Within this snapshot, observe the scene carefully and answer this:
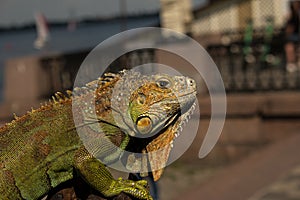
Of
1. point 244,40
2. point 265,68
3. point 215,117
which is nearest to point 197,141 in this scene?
point 265,68

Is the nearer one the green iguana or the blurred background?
the green iguana

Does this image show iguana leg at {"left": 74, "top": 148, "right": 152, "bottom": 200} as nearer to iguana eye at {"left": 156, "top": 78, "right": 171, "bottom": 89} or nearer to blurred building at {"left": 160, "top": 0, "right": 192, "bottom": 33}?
iguana eye at {"left": 156, "top": 78, "right": 171, "bottom": 89}

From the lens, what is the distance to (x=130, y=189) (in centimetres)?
207

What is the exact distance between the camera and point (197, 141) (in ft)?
34.9

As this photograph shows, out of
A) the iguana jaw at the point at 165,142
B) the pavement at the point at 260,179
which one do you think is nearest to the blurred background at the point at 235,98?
the pavement at the point at 260,179

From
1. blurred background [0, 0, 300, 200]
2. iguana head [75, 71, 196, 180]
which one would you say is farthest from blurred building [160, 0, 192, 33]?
iguana head [75, 71, 196, 180]

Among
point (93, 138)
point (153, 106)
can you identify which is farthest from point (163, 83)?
point (93, 138)

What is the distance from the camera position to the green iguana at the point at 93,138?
2.04m

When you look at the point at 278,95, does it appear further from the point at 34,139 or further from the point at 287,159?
the point at 34,139

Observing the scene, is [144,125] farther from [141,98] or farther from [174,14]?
[174,14]

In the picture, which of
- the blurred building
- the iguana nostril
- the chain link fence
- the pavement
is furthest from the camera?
the blurred building

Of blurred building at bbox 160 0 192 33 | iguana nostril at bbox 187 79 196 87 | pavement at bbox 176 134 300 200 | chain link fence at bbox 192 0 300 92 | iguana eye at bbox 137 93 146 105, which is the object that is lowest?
pavement at bbox 176 134 300 200

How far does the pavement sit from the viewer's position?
7.71 meters

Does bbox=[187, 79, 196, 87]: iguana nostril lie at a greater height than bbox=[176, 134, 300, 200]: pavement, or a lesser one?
greater
